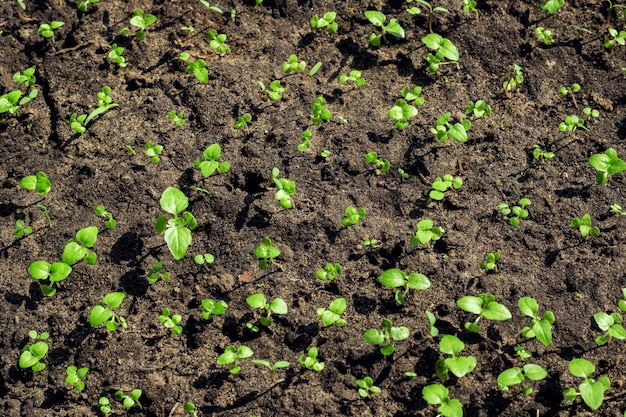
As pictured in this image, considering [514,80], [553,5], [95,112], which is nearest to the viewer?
[95,112]

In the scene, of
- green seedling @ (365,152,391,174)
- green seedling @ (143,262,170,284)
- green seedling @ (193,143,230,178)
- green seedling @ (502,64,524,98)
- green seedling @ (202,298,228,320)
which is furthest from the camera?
green seedling @ (502,64,524,98)

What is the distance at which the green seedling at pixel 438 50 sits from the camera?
304cm

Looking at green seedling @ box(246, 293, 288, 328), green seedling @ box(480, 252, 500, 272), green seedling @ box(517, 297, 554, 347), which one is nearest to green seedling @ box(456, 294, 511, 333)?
green seedling @ box(517, 297, 554, 347)

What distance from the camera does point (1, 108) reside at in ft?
9.45

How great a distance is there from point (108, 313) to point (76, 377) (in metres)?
0.28

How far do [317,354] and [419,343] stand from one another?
16.6 inches

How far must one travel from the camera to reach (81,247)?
2.55 m

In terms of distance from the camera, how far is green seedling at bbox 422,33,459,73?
9.98 ft

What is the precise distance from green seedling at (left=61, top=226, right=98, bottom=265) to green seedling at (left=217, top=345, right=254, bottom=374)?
692mm

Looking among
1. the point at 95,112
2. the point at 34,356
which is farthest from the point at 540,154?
the point at 34,356

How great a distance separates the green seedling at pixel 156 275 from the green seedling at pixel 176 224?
0.13 meters

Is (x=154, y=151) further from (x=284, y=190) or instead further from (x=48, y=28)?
(x=48, y=28)

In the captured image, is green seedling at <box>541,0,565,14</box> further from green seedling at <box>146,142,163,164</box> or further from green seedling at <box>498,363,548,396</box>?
green seedling at <box>146,142,163,164</box>

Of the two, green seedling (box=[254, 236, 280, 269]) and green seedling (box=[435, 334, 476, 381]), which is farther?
green seedling (box=[254, 236, 280, 269])
